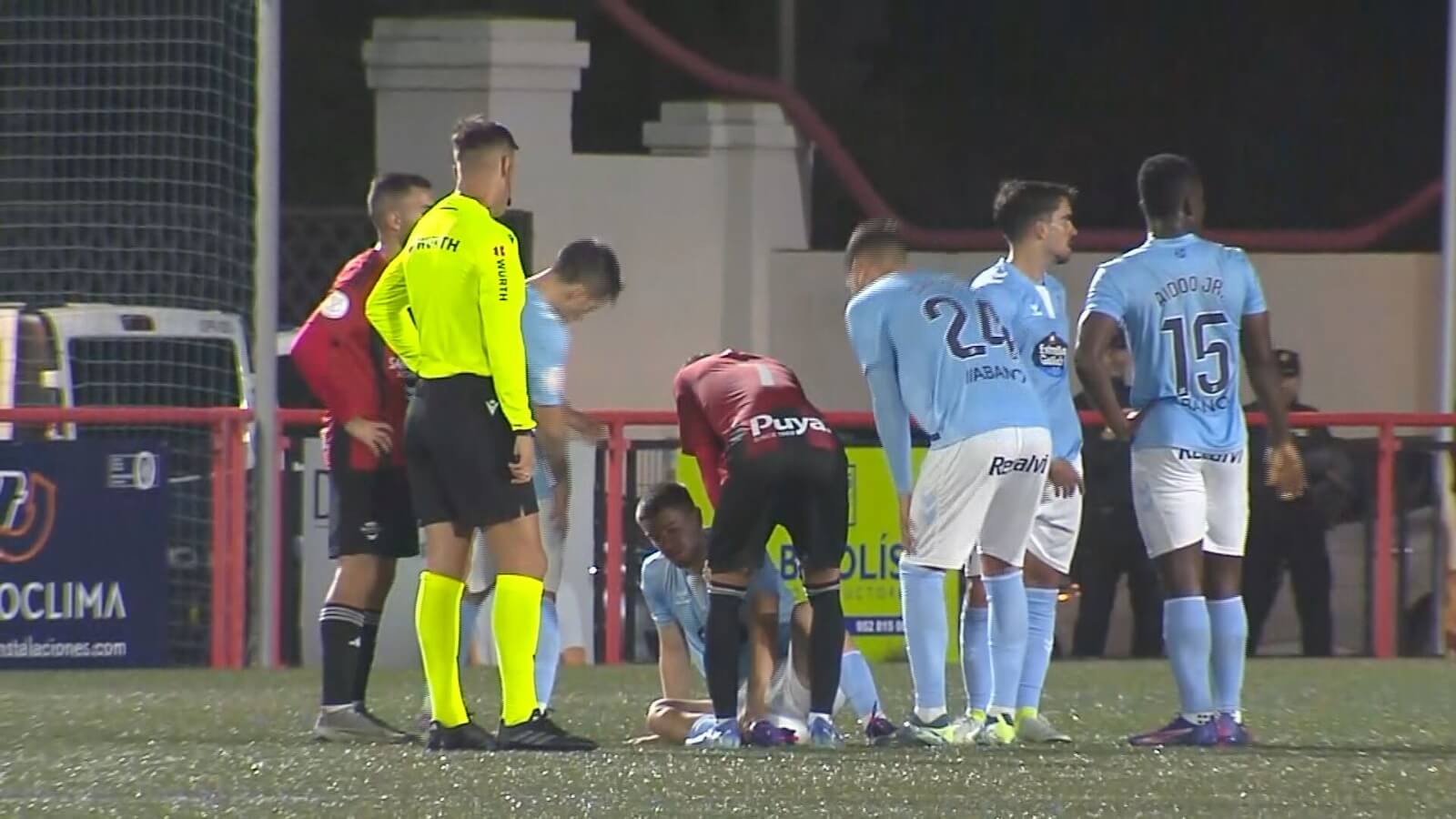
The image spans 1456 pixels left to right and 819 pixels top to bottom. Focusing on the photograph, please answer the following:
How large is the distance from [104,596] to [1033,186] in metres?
5.94

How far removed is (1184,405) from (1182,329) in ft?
0.78

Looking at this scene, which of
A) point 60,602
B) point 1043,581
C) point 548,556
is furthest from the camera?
point 60,602

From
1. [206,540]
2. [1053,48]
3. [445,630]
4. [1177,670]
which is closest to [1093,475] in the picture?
[206,540]

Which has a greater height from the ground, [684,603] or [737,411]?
[737,411]

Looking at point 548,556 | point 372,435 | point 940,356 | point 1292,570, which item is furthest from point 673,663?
point 1292,570

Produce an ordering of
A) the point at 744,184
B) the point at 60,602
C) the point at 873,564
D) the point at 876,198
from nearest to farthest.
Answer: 1. the point at 60,602
2. the point at 873,564
3. the point at 744,184
4. the point at 876,198

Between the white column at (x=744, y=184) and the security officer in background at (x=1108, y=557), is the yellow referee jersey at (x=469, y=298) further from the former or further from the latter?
the white column at (x=744, y=184)

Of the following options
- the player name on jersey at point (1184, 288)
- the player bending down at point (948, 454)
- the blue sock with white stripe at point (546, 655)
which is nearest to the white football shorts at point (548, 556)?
the blue sock with white stripe at point (546, 655)

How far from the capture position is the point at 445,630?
31.9 feet

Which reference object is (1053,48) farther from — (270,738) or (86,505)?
(270,738)

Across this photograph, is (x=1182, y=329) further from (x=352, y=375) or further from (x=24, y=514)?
(x=24, y=514)

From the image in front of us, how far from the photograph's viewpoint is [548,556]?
34.6ft

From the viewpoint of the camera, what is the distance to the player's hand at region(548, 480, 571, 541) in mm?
10531

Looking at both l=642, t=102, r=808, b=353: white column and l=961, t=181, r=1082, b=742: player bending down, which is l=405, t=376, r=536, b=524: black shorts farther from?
l=642, t=102, r=808, b=353: white column
